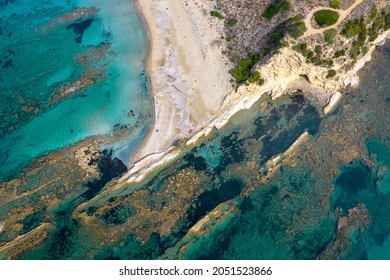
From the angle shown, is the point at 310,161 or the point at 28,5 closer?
the point at 310,161

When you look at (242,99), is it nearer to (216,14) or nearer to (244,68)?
(244,68)

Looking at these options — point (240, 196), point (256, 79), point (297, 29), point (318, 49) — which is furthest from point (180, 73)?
point (240, 196)

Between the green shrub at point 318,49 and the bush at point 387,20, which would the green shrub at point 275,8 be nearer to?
the green shrub at point 318,49

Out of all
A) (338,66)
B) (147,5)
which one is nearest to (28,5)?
(147,5)

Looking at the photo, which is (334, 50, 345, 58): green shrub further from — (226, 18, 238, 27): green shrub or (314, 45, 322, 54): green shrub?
(226, 18, 238, 27): green shrub

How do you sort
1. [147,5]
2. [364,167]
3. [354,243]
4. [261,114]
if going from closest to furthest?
[354,243] < [364,167] < [261,114] < [147,5]

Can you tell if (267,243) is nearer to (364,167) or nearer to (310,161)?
(310,161)
